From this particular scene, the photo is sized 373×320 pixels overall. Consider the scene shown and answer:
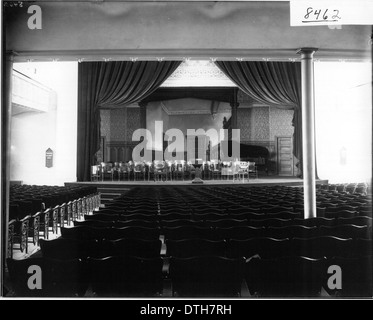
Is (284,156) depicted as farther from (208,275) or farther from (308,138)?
(208,275)

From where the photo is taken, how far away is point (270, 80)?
12.4m

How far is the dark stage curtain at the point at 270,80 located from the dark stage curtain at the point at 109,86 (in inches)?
94.0

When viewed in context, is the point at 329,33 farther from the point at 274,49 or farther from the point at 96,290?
the point at 96,290

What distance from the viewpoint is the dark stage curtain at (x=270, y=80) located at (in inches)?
485

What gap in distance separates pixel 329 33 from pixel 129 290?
4.78 m

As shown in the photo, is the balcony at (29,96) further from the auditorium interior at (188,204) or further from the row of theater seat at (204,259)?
the row of theater seat at (204,259)

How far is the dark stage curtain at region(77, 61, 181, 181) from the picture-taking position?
498 inches

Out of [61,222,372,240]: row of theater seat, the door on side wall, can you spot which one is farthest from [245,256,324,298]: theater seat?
the door on side wall

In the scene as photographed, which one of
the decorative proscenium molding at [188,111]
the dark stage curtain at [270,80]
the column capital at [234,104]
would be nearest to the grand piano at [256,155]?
the column capital at [234,104]

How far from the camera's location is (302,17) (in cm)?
335

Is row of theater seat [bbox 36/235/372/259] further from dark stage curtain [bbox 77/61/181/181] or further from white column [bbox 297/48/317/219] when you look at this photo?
dark stage curtain [bbox 77/61/181/181]

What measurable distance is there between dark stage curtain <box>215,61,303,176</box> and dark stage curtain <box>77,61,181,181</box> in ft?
7.83

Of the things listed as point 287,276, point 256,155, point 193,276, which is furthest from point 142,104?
point 287,276
